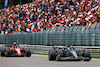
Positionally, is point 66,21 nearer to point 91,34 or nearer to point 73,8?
point 73,8

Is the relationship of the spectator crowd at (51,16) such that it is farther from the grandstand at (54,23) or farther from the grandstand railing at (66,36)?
the grandstand railing at (66,36)

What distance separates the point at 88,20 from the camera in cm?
2830

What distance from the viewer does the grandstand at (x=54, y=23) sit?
911 inches

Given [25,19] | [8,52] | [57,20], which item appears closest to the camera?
[8,52]

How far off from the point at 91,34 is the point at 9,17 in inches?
866

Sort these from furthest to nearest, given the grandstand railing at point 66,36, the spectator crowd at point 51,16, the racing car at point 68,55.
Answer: the spectator crowd at point 51,16 < the grandstand railing at point 66,36 < the racing car at point 68,55

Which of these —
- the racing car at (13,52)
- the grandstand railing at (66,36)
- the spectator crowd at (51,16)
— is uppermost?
the spectator crowd at (51,16)

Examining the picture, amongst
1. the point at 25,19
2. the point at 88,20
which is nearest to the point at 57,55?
the point at 88,20

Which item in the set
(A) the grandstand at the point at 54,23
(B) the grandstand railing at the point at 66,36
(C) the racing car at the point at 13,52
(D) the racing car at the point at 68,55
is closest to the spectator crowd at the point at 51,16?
(A) the grandstand at the point at 54,23

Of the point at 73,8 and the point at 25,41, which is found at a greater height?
the point at 73,8

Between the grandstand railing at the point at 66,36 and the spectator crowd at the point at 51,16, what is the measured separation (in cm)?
312

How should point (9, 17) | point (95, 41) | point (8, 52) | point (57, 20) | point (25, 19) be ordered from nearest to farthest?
point (8, 52), point (95, 41), point (57, 20), point (25, 19), point (9, 17)

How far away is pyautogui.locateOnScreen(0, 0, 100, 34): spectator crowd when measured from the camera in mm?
29562

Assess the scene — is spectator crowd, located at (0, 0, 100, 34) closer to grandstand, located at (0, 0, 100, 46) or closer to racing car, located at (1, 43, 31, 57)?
grandstand, located at (0, 0, 100, 46)
